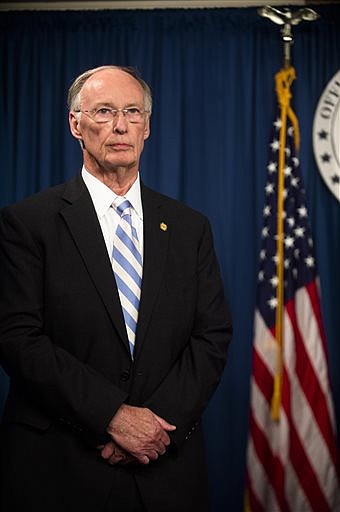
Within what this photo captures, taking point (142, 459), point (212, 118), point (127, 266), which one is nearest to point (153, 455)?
point (142, 459)

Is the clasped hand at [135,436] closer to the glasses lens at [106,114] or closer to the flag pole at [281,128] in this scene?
the glasses lens at [106,114]

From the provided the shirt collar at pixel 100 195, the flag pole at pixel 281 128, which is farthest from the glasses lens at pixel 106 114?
the flag pole at pixel 281 128

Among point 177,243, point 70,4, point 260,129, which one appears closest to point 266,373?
point 260,129

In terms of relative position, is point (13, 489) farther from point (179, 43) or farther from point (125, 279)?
point (179, 43)

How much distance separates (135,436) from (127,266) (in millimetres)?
471

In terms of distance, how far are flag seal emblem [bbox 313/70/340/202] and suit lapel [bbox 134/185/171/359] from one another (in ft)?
5.49

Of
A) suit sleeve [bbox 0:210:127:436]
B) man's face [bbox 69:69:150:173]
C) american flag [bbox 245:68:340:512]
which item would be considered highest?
man's face [bbox 69:69:150:173]

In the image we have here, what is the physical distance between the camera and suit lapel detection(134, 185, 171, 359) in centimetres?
201

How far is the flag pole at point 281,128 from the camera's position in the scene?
3.43 meters

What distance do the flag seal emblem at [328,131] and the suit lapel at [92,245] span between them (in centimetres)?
189

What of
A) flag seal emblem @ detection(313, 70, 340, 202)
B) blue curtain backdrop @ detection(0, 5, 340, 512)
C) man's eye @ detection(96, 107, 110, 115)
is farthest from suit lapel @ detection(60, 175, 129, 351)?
flag seal emblem @ detection(313, 70, 340, 202)

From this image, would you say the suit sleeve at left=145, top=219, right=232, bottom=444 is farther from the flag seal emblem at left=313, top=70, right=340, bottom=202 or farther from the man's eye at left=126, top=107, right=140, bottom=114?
the flag seal emblem at left=313, top=70, right=340, bottom=202

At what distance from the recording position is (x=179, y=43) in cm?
379

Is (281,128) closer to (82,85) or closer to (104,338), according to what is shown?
(82,85)
